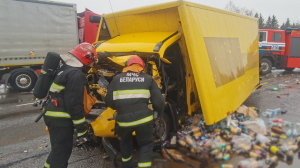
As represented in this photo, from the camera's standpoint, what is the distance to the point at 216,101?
388cm

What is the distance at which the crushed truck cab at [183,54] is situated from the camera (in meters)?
3.55

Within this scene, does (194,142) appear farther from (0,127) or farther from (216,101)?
(0,127)

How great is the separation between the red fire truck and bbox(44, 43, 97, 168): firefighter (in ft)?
→ 41.2

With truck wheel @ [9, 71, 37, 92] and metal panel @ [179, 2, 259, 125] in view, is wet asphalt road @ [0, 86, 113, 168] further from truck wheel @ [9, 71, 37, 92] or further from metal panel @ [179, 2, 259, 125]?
truck wheel @ [9, 71, 37, 92]

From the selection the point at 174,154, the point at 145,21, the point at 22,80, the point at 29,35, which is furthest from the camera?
the point at 22,80

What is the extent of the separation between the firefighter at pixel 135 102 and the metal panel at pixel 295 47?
13.2 metres

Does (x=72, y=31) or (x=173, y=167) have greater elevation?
(x=72, y=31)

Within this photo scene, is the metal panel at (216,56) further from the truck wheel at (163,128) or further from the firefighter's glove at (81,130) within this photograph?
the firefighter's glove at (81,130)

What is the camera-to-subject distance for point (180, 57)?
4191 millimetres

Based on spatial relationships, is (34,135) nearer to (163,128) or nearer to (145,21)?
(163,128)

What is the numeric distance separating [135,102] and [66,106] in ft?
2.54

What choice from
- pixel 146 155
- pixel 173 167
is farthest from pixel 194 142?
pixel 146 155

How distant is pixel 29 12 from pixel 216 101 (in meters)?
8.46

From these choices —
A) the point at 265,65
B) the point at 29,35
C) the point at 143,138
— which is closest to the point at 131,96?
the point at 143,138
